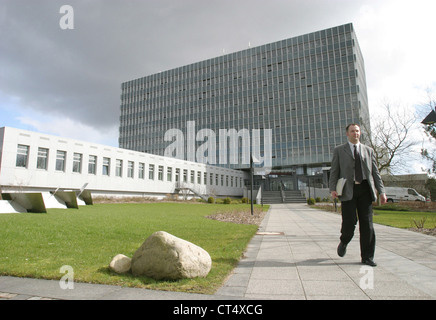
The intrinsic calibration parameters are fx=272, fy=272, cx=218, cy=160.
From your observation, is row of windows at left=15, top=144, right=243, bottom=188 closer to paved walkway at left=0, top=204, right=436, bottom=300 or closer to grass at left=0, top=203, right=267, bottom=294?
→ grass at left=0, top=203, right=267, bottom=294

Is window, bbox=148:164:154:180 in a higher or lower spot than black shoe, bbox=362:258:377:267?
higher

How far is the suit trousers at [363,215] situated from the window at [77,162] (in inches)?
1234

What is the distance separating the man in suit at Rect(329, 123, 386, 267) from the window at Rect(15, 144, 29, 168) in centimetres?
2902

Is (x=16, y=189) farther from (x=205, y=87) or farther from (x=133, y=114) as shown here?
(x=133, y=114)

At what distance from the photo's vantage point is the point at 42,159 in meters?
27.2

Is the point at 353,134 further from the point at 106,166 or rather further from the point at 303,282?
the point at 106,166

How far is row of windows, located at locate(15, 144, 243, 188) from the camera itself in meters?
26.0

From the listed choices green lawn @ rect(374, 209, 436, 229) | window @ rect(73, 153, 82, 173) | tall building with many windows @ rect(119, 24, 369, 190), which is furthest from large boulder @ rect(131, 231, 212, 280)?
tall building with many windows @ rect(119, 24, 369, 190)

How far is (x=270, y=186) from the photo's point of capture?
65688 millimetres

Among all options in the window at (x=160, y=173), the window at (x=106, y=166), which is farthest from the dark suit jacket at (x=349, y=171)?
the window at (x=160, y=173)

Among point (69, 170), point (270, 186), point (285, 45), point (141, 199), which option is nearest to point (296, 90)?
point (285, 45)

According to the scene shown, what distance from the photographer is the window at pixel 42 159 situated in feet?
87.9

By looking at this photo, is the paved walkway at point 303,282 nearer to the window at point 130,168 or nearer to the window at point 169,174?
the window at point 130,168

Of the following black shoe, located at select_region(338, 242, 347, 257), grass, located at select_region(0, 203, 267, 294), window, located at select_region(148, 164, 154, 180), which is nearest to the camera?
grass, located at select_region(0, 203, 267, 294)
